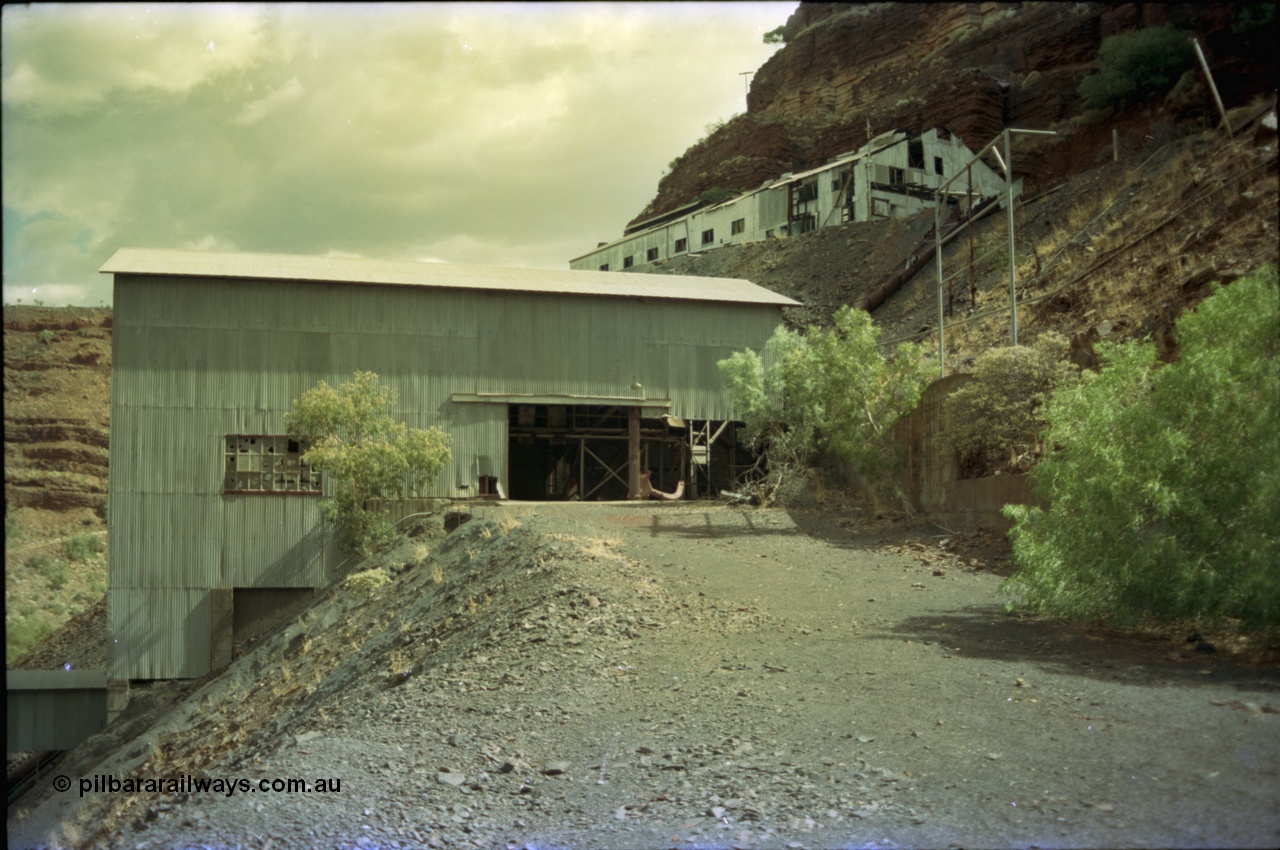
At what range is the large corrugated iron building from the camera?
25.8 m

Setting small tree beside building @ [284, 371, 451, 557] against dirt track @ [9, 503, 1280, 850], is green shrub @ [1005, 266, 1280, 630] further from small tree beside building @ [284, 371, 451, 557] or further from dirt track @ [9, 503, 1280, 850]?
small tree beside building @ [284, 371, 451, 557]

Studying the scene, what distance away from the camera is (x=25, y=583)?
4869 centimetres

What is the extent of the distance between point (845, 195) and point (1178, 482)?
46.4 metres

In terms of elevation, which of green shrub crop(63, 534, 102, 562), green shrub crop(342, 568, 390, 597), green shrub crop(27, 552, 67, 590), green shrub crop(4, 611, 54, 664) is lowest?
green shrub crop(4, 611, 54, 664)

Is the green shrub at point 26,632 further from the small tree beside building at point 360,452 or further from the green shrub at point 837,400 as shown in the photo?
the green shrub at point 837,400

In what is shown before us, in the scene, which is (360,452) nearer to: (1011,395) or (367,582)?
(367,582)

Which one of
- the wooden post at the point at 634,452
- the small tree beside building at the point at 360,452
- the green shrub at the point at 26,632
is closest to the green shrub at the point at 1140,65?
the wooden post at the point at 634,452

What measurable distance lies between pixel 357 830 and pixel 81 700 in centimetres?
2211

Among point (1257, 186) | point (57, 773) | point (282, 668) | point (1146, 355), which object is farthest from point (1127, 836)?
point (57, 773)

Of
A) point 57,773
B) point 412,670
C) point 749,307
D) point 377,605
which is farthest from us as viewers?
point 749,307

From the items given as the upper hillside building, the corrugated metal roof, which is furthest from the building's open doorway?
the upper hillside building

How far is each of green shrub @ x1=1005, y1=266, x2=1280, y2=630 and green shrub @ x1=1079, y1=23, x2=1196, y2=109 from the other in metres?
42.2

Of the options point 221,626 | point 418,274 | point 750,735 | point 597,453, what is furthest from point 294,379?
point 750,735

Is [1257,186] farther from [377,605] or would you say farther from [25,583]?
[25,583]
